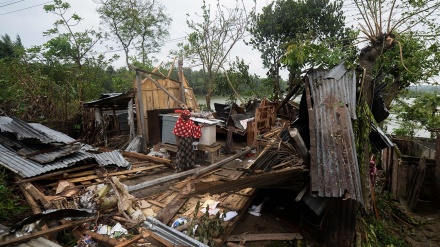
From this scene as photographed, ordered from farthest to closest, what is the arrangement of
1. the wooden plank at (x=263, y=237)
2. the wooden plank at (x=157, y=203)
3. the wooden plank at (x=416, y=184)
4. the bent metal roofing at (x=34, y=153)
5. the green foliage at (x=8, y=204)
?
the wooden plank at (x=416, y=184)
the bent metal roofing at (x=34, y=153)
the wooden plank at (x=157, y=203)
the green foliage at (x=8, y=204)
the wooden plank at (x=263, y=237)

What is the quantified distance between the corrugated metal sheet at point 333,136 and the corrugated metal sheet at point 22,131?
8.32 metres

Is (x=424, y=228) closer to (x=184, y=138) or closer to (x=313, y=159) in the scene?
(x=313, y=159)

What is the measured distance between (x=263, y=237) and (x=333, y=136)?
2.63 metres

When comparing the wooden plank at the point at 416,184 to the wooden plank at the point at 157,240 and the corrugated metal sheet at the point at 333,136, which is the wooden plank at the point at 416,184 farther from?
the wooden plank at the point at 157,240

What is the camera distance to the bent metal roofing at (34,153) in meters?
7.38

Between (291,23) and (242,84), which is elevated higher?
(291,23)

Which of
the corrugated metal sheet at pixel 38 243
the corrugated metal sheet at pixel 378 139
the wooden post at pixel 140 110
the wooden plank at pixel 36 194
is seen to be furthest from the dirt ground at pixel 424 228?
the wooden post at pixel 140 110

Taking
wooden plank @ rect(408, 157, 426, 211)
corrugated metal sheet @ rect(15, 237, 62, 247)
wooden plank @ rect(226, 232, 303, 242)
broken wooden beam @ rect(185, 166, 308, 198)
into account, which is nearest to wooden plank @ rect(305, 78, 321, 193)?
broken wooden beam @ rect(185, 166, 308, 198)

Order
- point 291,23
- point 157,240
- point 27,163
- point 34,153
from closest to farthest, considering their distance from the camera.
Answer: point 157,240 < point 27,163 < point 34,153 < point 291,23

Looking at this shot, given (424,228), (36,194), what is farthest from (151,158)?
(424,228)

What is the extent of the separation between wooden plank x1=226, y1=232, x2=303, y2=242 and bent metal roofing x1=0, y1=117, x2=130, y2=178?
17.0ft

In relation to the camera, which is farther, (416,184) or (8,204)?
(416,184)

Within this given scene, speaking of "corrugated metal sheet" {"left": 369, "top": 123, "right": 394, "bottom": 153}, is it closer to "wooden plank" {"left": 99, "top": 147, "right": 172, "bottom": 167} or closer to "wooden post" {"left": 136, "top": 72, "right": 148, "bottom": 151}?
"wooden plank" {"left": 99, "top": 147, "right": 172, "bottom": 167}

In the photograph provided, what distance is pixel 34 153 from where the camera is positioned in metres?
8.05
